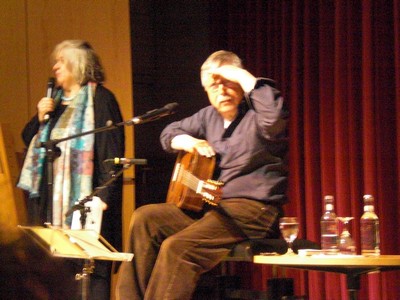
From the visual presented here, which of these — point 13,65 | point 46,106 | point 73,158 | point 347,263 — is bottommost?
point 347,263

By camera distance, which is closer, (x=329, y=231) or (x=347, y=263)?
(x=347, y=263)

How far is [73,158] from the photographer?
115 inches

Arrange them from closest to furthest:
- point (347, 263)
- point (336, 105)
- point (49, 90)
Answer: point (347, 263)
point (49, 90)
point (336, 105)

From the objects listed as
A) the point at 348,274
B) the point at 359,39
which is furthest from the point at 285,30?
the point at 348,274

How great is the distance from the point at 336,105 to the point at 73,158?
1.36 metres

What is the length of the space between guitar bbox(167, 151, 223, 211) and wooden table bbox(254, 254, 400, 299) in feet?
0.98

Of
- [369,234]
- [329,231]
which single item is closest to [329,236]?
[329,231]

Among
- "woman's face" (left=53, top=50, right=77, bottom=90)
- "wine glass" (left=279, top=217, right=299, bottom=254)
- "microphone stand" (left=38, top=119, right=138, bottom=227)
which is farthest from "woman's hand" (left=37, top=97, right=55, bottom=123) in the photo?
"wine glass" (left=279, top=217, right=299, bottom=254)

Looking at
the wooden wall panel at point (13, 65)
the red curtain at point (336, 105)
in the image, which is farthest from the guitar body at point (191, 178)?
the wooden wall panel at point (13, 65)

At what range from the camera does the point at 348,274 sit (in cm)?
236

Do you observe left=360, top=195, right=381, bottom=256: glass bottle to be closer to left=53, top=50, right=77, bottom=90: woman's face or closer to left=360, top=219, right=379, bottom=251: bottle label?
left=360, top=219, right=379, bottom=251: bottle label

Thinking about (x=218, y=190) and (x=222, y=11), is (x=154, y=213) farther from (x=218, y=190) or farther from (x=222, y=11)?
(x=222, y=11)

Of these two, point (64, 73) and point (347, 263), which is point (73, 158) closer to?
point (64, 73)

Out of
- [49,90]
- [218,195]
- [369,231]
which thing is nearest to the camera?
[218,195]
